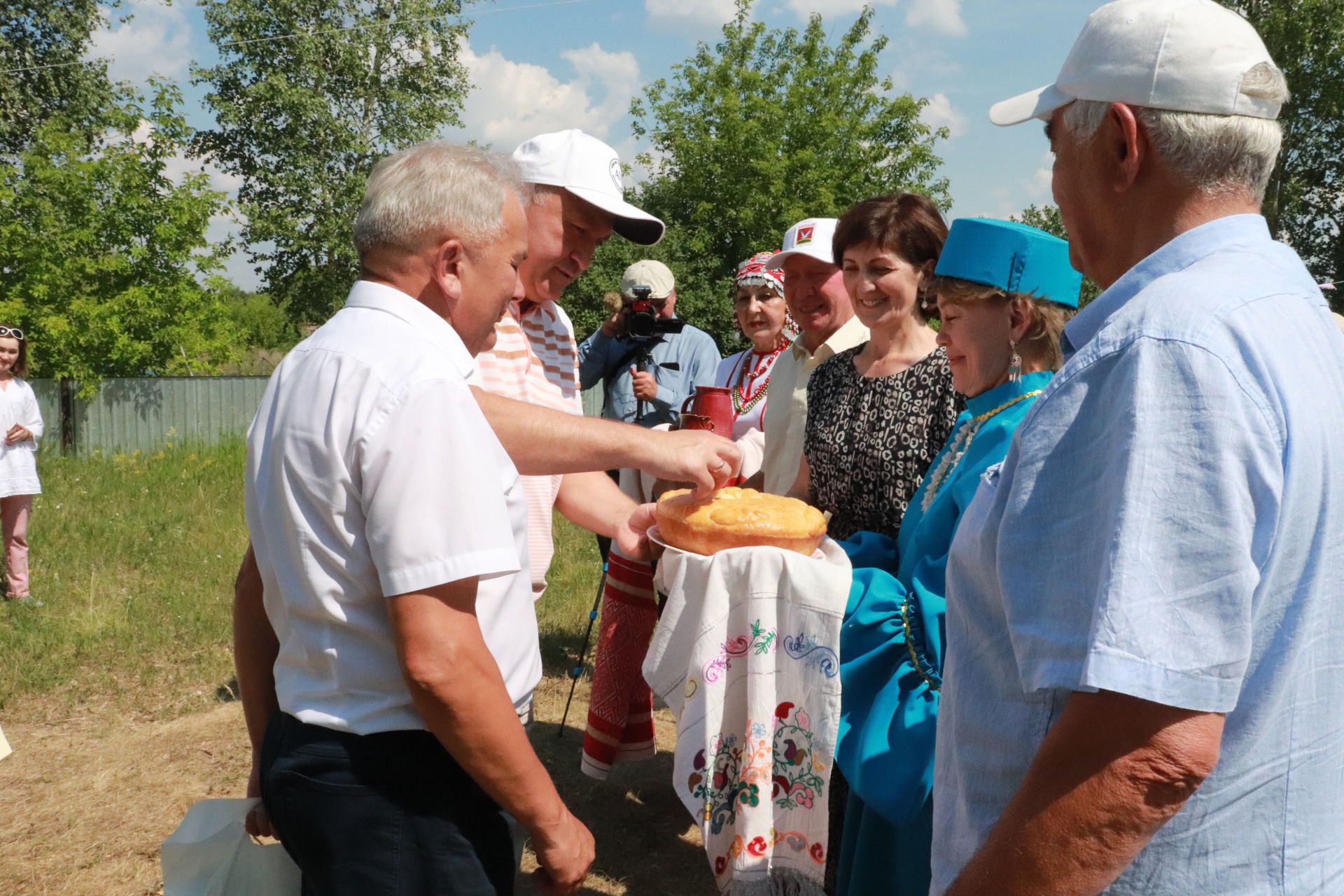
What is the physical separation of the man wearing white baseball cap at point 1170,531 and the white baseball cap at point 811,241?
285 centimetres

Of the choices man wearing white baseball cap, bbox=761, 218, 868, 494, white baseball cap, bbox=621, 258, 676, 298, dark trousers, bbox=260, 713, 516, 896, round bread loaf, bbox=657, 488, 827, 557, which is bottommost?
dark trousers, bbox=260, 713, 516, 896

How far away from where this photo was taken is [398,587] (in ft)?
4.86

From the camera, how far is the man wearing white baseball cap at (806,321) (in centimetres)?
359

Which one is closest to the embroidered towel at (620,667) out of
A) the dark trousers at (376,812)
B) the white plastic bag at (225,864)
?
the white plastic bag at (225,864)

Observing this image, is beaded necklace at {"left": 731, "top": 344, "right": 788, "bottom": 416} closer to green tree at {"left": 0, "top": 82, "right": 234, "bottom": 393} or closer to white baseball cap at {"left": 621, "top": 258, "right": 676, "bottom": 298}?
white baseball cap at {"left": 621, "top": 258, "right": 676, "bottom": 298}

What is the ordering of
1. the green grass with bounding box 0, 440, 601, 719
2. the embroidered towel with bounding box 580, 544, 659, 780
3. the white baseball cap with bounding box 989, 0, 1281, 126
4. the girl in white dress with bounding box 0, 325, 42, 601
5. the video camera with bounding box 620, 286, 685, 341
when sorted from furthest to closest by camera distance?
the girl in white dress with bounding box 0, 325, 42, 601, the video camera with bounding box 620, 286, 685, 341, the green grass with bounding box 0, 440, 601, 719, the embroidered towel with bounding box 580, 544, 659, 780, the white baseball cap with bounding box 989, 0, 1281, 126

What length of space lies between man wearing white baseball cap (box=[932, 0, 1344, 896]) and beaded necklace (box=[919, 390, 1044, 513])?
1.26m

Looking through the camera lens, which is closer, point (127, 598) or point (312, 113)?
point (127, 598)

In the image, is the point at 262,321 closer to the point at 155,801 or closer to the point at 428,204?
the point at 155,801

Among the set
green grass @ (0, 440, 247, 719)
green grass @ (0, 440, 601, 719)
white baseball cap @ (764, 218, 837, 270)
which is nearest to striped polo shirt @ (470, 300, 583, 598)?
white baseball cap @ (764, 218, 837, 270)

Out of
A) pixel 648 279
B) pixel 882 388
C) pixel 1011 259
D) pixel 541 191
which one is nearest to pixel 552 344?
pixel 541 191

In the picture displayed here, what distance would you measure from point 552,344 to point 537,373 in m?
0.15

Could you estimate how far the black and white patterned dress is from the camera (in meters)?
2.81

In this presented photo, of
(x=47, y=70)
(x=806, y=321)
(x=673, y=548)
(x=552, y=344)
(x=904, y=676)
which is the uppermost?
(x=47, y=70)
